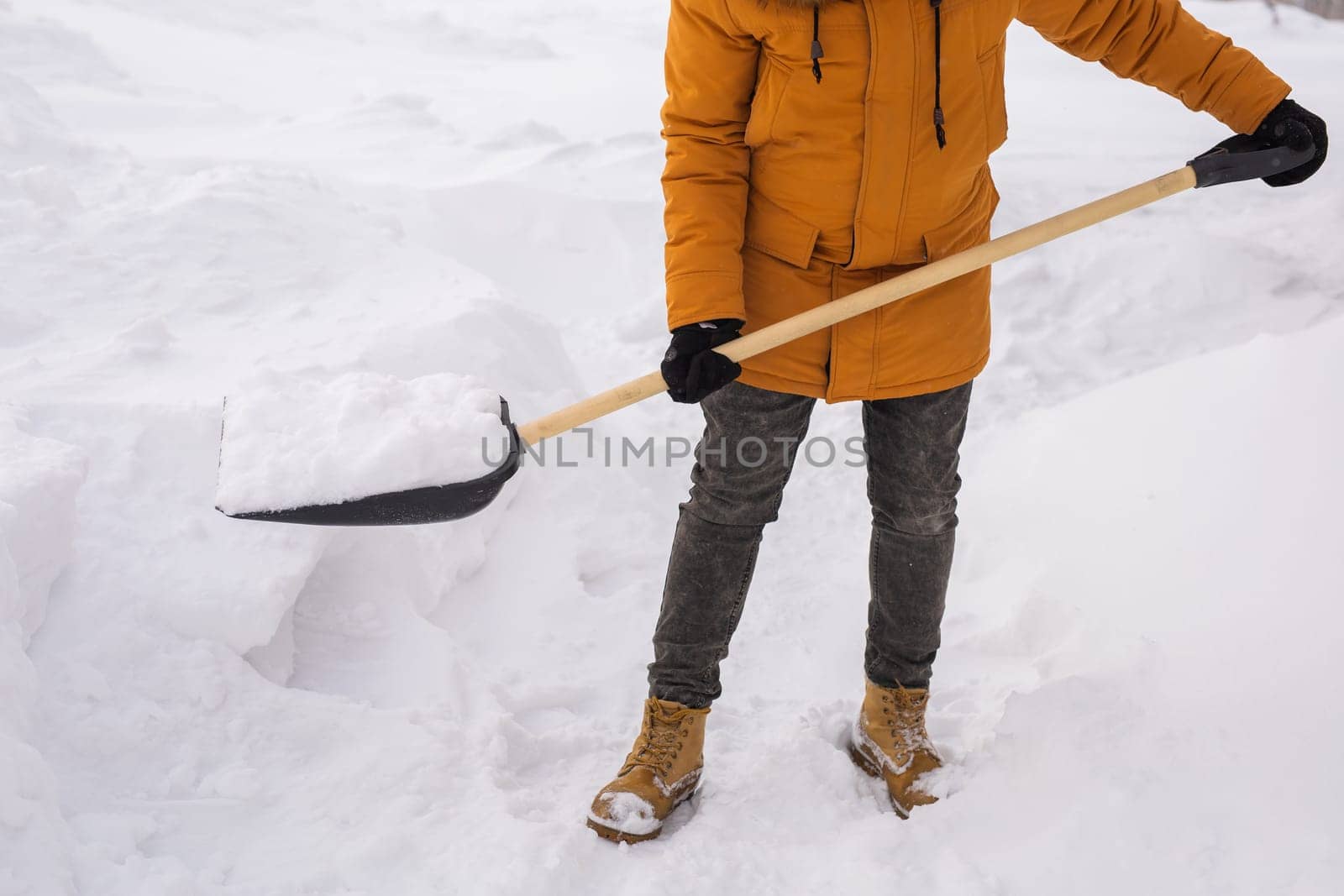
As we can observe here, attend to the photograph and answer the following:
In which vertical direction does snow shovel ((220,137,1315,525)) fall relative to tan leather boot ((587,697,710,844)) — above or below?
above

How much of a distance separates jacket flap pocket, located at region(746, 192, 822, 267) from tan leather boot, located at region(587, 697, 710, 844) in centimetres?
80

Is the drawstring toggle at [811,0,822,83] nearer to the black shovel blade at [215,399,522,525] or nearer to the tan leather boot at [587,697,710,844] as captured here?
the black shovel blade at [215,399,522,525]

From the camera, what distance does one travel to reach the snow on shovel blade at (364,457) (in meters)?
1.71

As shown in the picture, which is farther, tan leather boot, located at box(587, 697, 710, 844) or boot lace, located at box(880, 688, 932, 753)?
boot lace, located at box(880, 688, 932, 753)

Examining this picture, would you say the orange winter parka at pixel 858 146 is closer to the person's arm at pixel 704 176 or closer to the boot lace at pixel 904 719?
the person's arm at pixel 704 176

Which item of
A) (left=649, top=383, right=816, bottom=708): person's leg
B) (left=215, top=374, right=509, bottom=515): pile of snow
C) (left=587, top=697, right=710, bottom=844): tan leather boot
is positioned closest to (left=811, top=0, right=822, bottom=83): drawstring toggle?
(left=649, top=383, right=816, bottom=708): person's leg

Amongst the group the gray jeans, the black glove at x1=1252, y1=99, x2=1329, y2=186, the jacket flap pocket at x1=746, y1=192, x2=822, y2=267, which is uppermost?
the black glove at x1=1252, y1=99, x2=1329, y2=186

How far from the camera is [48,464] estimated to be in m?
1.85

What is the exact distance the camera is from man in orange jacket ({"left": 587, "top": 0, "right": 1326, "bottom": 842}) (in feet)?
4.74

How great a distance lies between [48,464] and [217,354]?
2.70ft

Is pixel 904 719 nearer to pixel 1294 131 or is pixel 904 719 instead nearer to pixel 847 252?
pixel 847 252

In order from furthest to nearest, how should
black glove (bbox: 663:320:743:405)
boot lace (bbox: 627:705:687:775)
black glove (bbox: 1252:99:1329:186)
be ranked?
boot lace (bbox: 627:705:687:775) → black glove (bbox: 1252:99:1329:186) → black glove (bbox: 663:320:743:405)

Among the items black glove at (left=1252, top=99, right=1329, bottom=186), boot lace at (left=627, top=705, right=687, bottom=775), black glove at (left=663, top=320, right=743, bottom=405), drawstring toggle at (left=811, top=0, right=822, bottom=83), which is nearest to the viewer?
drawstring toggle at (left=811, top=0, right=822, bottom=83)

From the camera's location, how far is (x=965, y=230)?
5.42 ft
